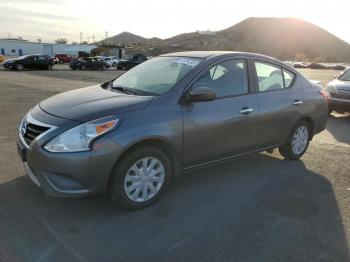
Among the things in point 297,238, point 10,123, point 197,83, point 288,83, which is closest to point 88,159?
point 197,83

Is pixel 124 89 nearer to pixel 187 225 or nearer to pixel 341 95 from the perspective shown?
pixel 187 225

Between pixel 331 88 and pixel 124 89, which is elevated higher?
pixel 124 89

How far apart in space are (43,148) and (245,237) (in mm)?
2133

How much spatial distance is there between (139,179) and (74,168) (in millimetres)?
755

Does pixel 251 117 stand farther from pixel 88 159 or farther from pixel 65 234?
pixel 65 234

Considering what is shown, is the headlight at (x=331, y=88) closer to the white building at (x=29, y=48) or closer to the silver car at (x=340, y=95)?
the silver car at (x=340, y=95)

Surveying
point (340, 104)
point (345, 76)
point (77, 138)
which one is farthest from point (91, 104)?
point (345, 76)

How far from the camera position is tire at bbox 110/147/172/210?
13.8ft

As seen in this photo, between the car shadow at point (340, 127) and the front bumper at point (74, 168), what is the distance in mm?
5658

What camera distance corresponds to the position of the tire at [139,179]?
420 centimetres

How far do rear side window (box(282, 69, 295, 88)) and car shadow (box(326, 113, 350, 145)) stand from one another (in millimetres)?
2611

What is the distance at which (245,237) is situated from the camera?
13.0 feet

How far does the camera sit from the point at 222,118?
498 cm

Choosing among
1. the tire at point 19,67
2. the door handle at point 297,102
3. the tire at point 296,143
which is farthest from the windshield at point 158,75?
the tire at point 19,67
